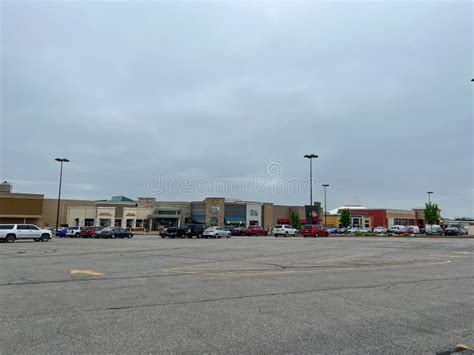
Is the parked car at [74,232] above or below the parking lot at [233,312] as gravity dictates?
above

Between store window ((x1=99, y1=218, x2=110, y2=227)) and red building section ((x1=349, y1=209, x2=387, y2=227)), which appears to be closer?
store window ((x1=99, y1=218, x2=110, y2=227))

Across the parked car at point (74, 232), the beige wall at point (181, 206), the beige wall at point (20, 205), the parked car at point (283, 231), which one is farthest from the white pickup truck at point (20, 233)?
the beige wall at point (181, 206)

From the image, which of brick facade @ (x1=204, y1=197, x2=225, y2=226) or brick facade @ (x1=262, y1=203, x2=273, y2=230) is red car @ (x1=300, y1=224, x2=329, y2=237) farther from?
brick facade @ (x1=262, y1=203, x2=273, y2=230)

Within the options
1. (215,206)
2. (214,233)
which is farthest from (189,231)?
(215,206)

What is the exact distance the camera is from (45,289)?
34.2 feet

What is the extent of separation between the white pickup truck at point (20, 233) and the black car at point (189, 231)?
53.0 ft

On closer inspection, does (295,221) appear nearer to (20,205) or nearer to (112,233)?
(112,233)

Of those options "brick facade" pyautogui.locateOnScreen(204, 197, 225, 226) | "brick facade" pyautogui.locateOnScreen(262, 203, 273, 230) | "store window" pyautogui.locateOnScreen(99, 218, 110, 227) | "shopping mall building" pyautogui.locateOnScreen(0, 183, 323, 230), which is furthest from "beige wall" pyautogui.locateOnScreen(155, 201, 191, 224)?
"brick facade" pyautogui.locateOnScreen(262, 203, 273, 230)

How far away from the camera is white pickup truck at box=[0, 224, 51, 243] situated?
37.8 meters

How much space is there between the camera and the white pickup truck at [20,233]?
37.8 metres

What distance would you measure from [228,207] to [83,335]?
94.1 meters

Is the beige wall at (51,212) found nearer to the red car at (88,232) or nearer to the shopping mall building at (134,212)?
the shopping mall building at (134,212)

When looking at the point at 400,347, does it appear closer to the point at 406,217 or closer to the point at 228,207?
the point at 228,207

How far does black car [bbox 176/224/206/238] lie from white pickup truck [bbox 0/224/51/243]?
16165 mm
